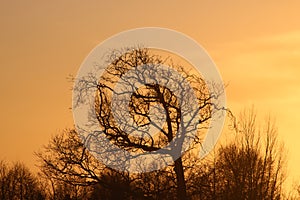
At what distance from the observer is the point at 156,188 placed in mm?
47969

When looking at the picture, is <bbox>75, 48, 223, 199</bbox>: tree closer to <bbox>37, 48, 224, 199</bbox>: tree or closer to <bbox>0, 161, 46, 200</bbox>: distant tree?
<bbox>37, 48, 224, 199</bbox>: tree

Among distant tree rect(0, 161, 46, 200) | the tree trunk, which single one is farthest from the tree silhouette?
distant tree rect(0, 161, 46, 200)

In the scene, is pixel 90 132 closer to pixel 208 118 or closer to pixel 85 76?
pixel 85 76

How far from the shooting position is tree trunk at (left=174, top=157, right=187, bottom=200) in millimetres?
45500

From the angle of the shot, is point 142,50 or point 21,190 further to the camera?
point 21,190

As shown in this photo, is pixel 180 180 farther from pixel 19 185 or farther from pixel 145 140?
pixel 19 185

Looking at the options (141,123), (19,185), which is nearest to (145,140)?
(141,123)

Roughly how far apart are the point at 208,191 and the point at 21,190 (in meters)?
56.4

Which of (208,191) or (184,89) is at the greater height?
(184,89)

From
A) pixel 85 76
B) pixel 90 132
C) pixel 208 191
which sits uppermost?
pixel 85 76

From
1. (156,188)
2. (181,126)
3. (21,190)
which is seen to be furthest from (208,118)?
(21,190)

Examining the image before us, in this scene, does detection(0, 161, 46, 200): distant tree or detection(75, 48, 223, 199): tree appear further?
detection(0, 161, 46, 200): distant tree

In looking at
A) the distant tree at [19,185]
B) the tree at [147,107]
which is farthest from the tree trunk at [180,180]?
the distant tree at [19,185]

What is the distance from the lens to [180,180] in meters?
45.5
